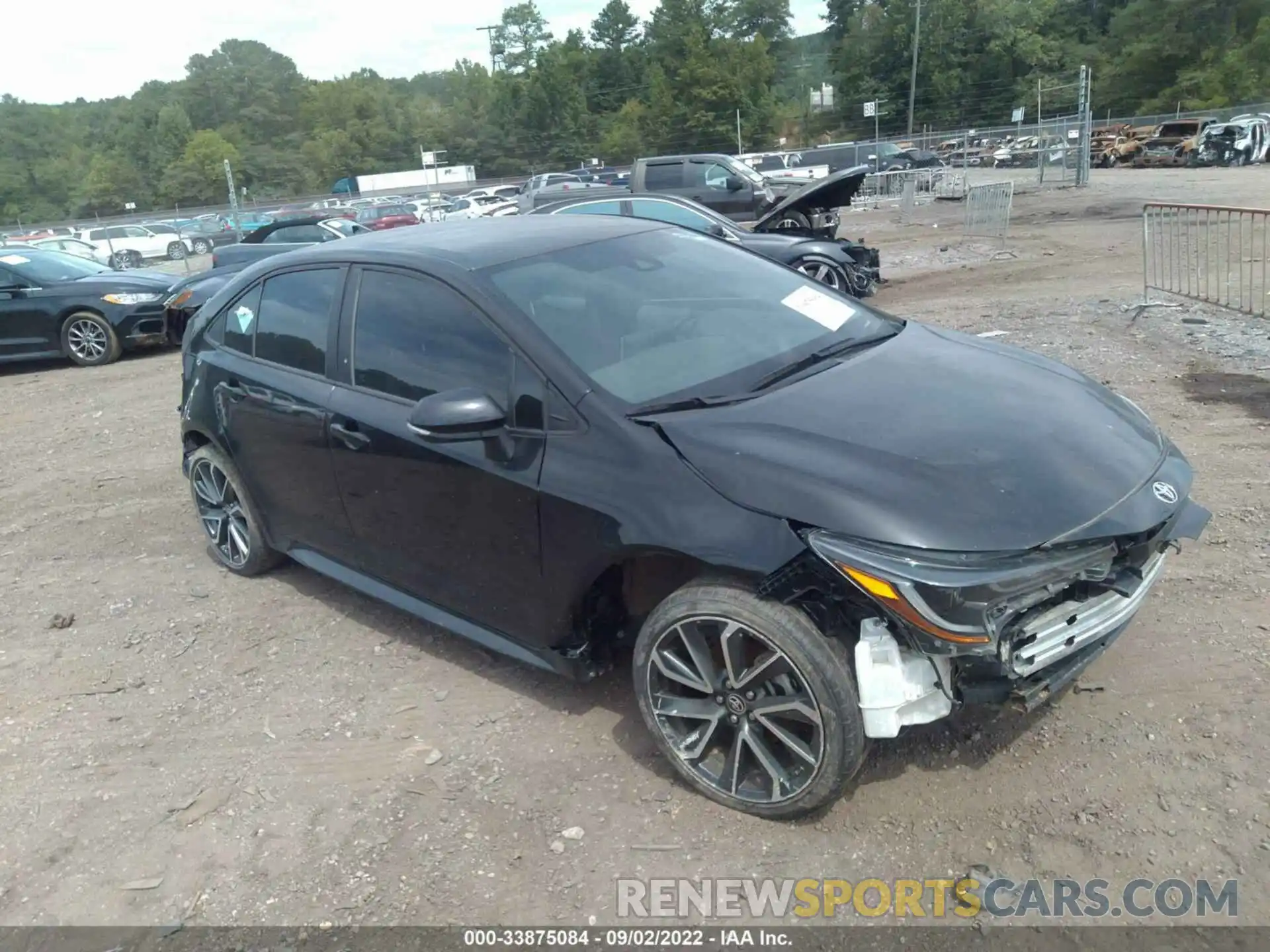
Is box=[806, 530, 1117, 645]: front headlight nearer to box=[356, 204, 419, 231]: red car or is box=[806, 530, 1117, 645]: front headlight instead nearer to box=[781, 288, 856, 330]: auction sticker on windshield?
box=[781, 288, 856, 330]: auction sticker on windshield

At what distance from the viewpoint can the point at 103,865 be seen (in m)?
3.17

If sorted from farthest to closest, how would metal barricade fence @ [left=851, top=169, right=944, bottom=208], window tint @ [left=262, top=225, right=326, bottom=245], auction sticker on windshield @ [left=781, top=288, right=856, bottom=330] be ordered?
metal barricade fence @ [left=851, top=169, right=944, bottom=208]
window tint @ [left=262, top=225, right=326, bottom=245]
auction sticker on windshield @ [left=781, top=288, right=856, bottom=330]

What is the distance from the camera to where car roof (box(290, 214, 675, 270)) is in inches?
151

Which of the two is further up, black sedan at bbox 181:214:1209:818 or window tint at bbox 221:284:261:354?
window tint at bbox 221:284:261:354

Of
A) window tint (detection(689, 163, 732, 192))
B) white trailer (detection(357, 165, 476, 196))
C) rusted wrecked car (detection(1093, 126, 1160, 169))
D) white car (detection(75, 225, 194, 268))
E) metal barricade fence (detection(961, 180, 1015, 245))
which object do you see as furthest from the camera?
white trailer (detection(357, 165, 476, 196))

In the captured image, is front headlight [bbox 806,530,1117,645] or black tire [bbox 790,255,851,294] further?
black tire [bbox 790,255,851,294]

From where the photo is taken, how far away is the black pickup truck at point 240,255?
37.2 feet

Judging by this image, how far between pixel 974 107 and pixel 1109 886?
8156 centimetres

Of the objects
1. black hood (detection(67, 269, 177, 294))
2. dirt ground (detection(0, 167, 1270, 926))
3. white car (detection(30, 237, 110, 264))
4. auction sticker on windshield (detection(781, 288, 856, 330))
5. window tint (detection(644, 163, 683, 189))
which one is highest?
window tint (detection(644, 163, 683, 189))

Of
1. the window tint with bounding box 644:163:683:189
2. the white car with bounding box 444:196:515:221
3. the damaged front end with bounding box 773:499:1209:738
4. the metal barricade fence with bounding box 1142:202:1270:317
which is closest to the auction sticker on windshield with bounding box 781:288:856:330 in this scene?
the damaged front end with bounding box 773:499:1209:738

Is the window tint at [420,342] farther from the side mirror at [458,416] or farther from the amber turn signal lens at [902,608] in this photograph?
→ the amber turn signal lens at [902,608]

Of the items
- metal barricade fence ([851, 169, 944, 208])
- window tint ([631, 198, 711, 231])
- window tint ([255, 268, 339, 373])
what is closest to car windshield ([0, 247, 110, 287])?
window tint ([631, 198, 711, 231])

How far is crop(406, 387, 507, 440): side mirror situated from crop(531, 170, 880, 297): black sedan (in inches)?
285

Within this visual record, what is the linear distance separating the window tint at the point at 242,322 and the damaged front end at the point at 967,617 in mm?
3100
